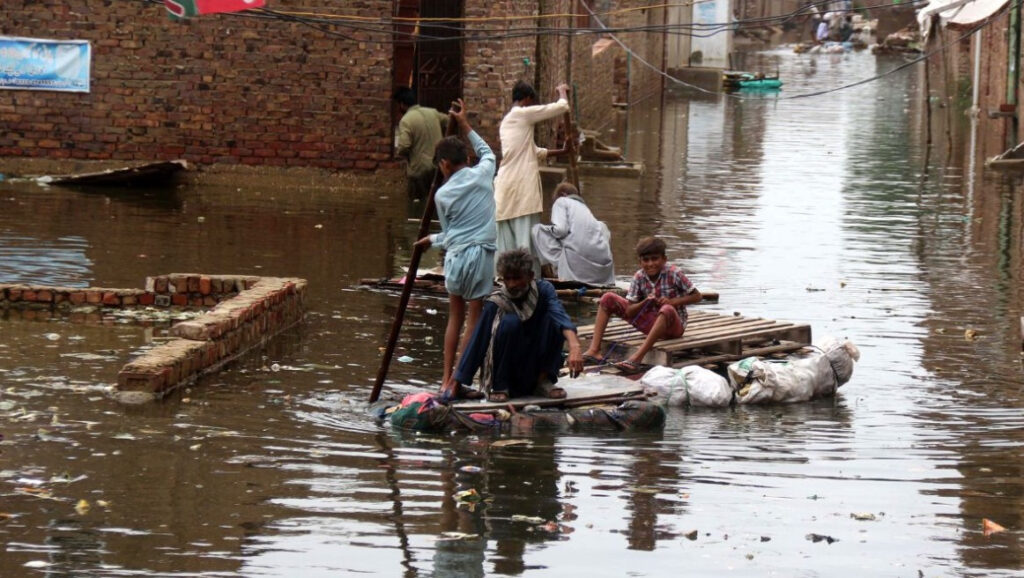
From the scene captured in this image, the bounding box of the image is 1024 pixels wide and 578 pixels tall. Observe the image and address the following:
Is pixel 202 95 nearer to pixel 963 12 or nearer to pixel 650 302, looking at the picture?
A: pixel 650 302

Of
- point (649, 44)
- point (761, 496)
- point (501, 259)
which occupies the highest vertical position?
point (649, 44)

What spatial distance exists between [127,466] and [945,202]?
12.8 metres

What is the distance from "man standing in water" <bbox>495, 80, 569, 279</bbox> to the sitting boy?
2286 millimetres

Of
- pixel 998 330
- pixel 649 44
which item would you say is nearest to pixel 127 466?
pixel 998 330

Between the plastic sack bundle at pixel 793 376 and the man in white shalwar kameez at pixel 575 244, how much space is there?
3094 millimetres

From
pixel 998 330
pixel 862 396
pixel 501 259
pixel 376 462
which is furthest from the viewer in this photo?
pixel 998 330

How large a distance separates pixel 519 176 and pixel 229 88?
7292 millimetres

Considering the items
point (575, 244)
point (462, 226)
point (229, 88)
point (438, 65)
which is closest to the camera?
point (462, 226)

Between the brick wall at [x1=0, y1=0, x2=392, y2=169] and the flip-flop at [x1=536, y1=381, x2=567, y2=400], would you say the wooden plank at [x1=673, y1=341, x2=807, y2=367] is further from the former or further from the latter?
the brick wall at [x1=0, y1=0, x2=392, y2=169]

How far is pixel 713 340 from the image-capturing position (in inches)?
360

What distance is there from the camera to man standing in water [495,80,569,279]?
11.4 metres

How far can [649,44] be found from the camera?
3491cm

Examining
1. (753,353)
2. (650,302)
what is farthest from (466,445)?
(753,353)

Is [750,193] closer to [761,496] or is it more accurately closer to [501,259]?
[501,259]
